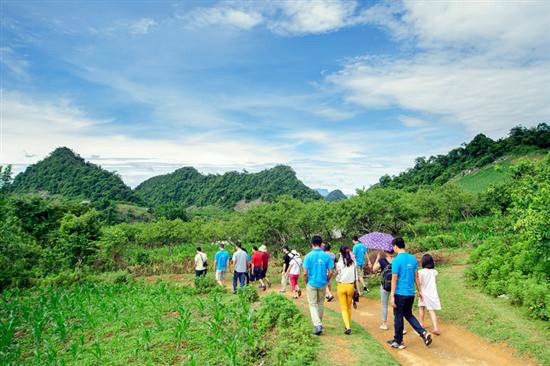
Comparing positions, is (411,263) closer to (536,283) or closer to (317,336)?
(317,336)

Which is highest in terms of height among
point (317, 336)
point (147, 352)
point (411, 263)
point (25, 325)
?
point (411, 263)

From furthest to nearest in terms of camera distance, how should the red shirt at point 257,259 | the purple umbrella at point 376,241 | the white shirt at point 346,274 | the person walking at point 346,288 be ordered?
1. the red shirt at point 257,259
2. the purple umbrella at point 376,241
3. the white shirt at point 346,274
4. the person walking at point 346,288

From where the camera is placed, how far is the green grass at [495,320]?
6578mm

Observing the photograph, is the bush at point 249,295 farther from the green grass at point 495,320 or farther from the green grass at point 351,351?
the green grass at point 495,320

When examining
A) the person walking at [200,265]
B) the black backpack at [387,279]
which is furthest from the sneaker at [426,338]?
the person walking at [200,265]

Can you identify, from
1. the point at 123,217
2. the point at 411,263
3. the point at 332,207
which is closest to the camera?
the point at 411,263

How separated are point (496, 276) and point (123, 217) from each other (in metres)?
78.6

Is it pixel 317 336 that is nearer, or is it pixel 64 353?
pixel 317 336

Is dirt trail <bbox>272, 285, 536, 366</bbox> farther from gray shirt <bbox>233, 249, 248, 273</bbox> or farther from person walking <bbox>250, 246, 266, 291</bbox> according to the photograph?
person walking <bbox>250, 246, 266, 291</bbox>

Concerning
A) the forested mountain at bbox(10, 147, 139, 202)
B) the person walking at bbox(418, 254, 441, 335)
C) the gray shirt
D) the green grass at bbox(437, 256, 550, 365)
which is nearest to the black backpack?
the person walking at bbox(418, 254, 441, 335)

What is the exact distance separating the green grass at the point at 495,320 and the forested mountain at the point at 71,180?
110 m

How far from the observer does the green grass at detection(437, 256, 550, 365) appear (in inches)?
259

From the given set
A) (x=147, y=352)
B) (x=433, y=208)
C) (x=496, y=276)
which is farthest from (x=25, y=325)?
(x=433, y=208)

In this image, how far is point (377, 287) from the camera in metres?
11.8
